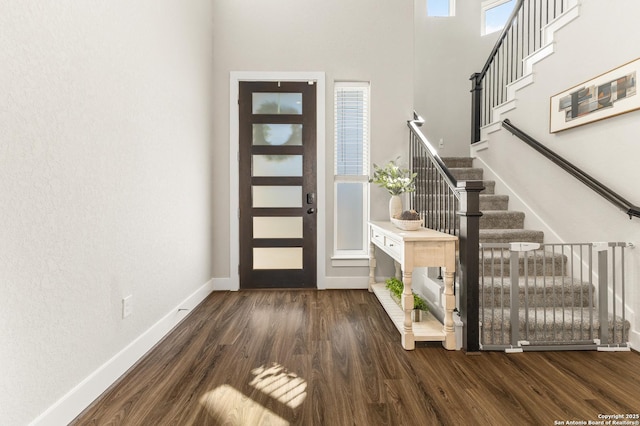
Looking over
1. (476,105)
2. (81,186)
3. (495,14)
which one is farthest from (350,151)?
(495,14)

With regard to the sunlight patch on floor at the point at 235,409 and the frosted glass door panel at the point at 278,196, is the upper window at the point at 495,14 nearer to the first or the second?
the frosted glass door panel at the point at 278,196

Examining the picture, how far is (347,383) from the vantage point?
6.14 feet

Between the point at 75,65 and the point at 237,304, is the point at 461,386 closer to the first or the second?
the point at 237,304

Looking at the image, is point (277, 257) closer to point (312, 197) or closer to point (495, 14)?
point (312, 197)

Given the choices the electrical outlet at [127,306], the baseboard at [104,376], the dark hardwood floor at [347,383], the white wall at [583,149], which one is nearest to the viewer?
the baseboard at [104,376]

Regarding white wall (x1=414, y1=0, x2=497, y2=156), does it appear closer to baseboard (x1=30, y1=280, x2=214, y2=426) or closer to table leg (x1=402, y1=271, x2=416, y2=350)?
table leg (x1=402, y1=271, x2=416, y2=350)

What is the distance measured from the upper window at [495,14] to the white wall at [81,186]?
16.7 feet

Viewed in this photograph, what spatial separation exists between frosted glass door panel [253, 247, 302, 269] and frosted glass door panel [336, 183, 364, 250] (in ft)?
1.78

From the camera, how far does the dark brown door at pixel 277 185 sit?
388 centimetres

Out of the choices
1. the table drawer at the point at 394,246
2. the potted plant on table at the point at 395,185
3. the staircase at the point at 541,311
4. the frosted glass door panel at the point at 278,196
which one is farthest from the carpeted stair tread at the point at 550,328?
the frosted glass door panel at the point at 278,196

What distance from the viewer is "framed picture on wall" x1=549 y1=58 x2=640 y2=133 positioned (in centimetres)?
237

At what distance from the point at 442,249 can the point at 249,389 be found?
1529 millimetres

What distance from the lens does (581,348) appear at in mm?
2293

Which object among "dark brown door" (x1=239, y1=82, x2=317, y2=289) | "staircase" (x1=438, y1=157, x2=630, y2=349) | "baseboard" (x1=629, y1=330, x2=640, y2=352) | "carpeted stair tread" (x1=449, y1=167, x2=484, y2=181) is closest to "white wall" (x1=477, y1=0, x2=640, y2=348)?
"baseboard" (x1=629, y1=330, x2=640, y2=352)
